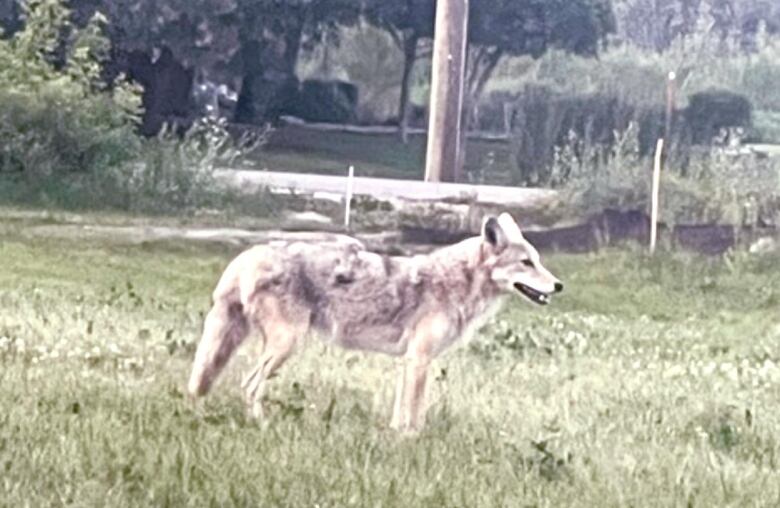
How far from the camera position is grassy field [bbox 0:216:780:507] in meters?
5.53

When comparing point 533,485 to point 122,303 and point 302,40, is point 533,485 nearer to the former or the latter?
point 122,303

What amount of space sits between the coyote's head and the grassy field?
19.1 inches

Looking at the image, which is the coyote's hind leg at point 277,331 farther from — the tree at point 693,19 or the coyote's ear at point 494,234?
the tree at point 693,19

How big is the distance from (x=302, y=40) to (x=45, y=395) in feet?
6.30

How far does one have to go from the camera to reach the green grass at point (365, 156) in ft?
23.9

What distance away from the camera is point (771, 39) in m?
7.87

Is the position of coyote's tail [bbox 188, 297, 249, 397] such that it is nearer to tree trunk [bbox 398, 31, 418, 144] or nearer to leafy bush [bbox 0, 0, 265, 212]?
leafy bush [bbox 0, 0, 265, 212]

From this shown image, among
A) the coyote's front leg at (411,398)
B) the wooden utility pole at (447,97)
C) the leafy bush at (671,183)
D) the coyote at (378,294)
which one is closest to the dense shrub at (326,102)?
the wooden utility pole at (447,97)

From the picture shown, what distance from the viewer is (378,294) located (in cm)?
595

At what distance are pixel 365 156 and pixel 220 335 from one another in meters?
1.46

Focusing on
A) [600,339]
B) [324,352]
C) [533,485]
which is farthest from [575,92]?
[533,485]

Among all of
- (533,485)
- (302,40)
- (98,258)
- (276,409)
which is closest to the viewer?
(533,485)

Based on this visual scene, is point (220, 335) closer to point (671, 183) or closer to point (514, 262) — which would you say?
point (514, 262)

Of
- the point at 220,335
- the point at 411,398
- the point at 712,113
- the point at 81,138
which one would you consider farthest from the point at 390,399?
the point at 712,113
